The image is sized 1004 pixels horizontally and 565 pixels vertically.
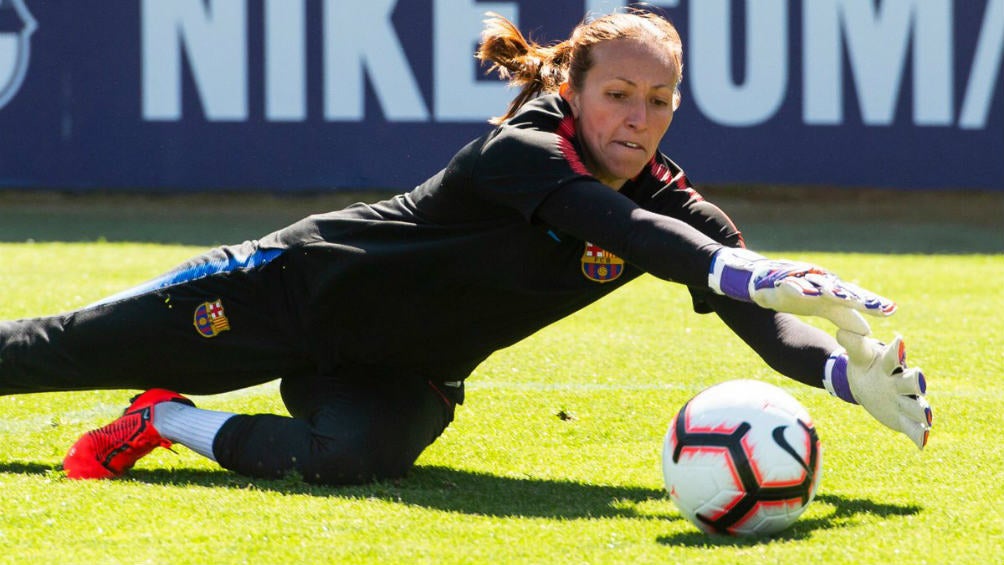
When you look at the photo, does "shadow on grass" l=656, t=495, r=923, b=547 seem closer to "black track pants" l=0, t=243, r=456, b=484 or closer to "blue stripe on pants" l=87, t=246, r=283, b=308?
"black track pants" l=0, t=243, r=456, b=484

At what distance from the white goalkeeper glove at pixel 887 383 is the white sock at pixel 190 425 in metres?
1.93

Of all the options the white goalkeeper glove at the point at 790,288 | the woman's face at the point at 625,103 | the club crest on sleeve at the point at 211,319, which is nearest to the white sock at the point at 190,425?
the club crest on sleeve at the point at 211,319

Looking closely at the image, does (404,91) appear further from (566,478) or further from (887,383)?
(887,383)

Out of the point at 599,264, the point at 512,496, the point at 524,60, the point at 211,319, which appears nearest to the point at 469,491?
the point at 512,496

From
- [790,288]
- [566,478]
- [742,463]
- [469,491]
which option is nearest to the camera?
[790,288]

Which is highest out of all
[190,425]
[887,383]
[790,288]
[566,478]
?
[790,288]

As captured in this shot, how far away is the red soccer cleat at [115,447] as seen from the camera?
14.6ft

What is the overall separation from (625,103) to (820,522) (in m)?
1.32

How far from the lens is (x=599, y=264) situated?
4.39m

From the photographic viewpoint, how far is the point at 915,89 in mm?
11867

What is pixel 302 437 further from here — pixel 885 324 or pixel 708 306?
pixel 885 324

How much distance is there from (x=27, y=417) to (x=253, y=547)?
6.96 ft

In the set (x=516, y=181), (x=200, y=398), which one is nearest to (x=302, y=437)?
(x=516, y=181)

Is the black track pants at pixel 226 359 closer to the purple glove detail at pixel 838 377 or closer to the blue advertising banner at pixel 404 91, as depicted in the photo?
the purple glove detail at pixel 838 377
